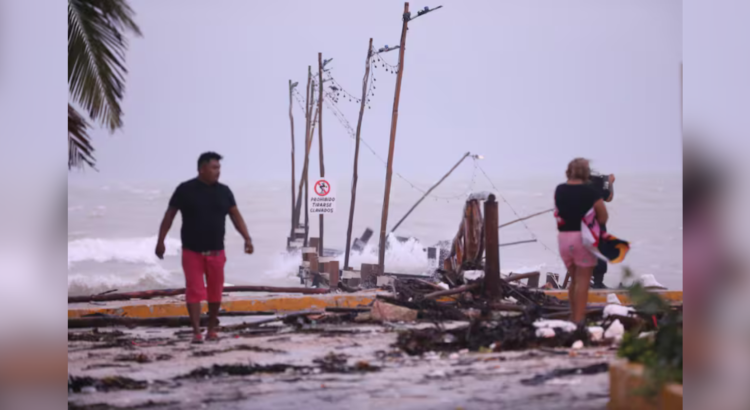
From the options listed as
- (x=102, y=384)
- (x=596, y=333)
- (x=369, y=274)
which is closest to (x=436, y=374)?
(x=369, y=274)

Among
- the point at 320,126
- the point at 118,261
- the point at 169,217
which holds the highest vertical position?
the point at 320,126

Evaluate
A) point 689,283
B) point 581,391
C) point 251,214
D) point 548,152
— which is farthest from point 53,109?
point 689,283

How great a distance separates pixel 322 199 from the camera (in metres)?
5.70

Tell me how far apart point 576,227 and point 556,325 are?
70 cm

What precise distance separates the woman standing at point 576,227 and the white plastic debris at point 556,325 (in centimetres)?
8

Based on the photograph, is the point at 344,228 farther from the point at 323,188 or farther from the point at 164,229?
the point at 164,229

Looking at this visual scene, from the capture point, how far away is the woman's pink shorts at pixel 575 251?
17.4 feet

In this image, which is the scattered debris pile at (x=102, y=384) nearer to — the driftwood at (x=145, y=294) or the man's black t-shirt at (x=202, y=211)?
the driftwood at (x=145, y=294)

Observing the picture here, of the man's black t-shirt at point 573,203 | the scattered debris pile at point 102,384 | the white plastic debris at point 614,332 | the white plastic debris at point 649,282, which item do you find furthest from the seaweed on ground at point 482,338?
the scattered debris pile at point 102,384

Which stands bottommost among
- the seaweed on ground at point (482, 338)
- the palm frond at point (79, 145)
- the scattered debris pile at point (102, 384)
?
the scattered debris pile at point (102, 384)

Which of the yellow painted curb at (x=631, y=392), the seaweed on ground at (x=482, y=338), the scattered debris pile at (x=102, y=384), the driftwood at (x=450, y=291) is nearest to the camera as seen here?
the yellow painted curb at (x=631, y=392)

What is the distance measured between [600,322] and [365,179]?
2.00 m

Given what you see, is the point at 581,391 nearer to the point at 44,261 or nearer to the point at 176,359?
the point at 176,359

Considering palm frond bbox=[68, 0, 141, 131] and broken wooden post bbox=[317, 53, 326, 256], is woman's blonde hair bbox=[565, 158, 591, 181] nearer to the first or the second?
broken wooden post bbox=[317, 53, 326, 256]
